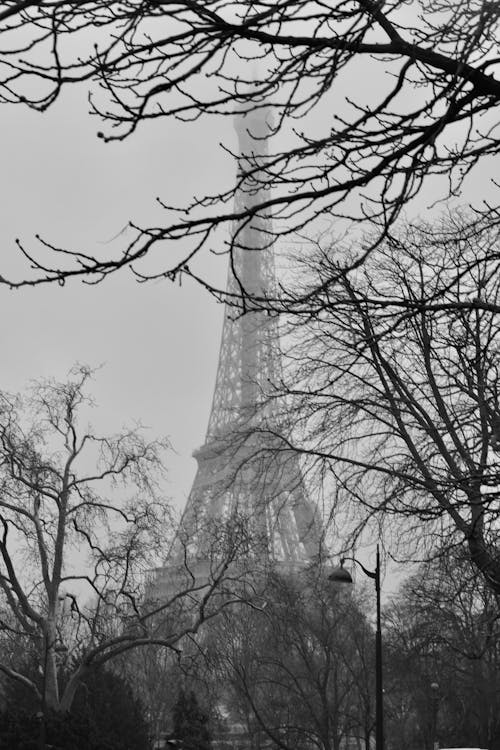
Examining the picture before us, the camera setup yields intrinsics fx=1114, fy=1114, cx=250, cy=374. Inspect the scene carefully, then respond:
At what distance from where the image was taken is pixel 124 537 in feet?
81.6

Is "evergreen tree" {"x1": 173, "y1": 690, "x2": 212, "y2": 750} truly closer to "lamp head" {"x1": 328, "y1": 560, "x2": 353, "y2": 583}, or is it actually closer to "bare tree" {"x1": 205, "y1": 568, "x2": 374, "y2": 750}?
"bare tree" {"x1": 205, "y1": 568, "x2": 374, "y2": 750}

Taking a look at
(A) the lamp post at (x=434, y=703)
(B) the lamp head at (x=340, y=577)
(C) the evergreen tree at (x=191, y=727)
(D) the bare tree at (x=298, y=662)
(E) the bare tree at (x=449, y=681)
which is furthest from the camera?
(D) the bare tree at (x=298, y=662)

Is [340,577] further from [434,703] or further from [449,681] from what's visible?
[449,681]

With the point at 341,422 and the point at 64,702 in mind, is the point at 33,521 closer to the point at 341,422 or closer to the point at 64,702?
the point at 64,702

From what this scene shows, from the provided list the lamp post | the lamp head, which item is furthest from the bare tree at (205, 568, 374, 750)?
the lamp head

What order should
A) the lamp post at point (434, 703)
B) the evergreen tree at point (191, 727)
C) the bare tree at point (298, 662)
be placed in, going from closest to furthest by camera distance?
the evergreen tree at point (191, 727)
the lamp post at point (434, 703)
the bare tree at point (298, 662)

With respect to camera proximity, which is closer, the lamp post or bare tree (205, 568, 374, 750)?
the lamp post

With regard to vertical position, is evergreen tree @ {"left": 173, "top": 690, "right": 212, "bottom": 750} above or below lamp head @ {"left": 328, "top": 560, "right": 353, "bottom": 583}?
below

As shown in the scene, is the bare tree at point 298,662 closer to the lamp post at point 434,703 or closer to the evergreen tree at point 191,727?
the lamp post at point 434,703

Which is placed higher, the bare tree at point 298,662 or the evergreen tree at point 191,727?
the bare tree at point 298,662

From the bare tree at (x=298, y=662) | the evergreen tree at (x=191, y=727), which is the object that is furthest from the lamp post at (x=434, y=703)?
the evergreen tree at (x=191, y=727)

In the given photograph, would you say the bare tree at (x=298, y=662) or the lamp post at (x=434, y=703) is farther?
the bare tree at (x=298, y=662)

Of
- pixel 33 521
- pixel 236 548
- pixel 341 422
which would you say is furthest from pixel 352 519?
pixel 33 521

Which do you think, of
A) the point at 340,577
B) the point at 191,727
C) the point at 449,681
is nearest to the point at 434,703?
the point at 449,681
